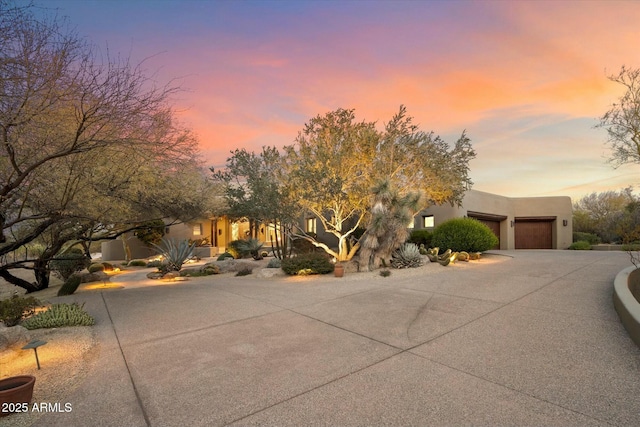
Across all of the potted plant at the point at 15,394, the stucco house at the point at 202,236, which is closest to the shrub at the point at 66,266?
the stucco house at the point at 202,236

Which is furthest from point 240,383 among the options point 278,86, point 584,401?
point 278,86

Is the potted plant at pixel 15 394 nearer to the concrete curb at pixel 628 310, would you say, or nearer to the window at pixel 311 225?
the concrete curb at pixel 628 310

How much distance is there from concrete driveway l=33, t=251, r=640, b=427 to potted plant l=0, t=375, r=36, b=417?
1.20ft

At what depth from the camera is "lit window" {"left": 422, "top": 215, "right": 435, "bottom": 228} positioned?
19703 mm

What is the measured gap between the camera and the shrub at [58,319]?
5.87m

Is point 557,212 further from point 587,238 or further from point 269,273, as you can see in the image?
point 269,273

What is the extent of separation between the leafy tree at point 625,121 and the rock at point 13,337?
25.8 metres

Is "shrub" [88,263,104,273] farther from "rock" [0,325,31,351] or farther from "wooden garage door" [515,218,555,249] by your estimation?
"wooden garage door" [515,218,555,249]

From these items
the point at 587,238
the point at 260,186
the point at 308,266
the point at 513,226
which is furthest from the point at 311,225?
the point at 587,238

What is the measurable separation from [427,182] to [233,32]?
10395 millimetres

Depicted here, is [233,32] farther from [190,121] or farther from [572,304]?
[572,304]

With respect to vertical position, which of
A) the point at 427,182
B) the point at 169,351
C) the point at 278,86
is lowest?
the point at 169,351

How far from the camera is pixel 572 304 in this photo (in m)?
6.45

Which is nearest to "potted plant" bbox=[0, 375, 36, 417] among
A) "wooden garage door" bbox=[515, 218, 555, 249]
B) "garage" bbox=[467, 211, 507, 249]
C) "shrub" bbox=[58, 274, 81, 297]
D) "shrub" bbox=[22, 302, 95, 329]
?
"shrub" bbox=[22, 302, 95, 329]
